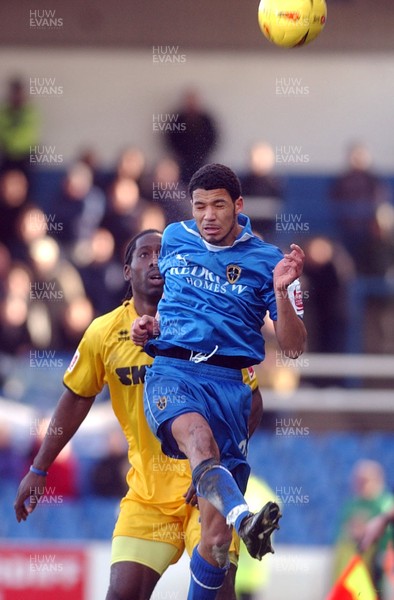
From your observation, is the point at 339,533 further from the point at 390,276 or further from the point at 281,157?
the point at 281,157

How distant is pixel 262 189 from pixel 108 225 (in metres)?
1.47

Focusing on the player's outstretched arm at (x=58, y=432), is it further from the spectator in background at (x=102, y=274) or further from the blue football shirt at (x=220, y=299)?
the spectator in background at (x=102, y=274)

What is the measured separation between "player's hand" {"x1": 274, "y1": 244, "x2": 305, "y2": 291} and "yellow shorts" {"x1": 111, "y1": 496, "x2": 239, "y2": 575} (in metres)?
1.38

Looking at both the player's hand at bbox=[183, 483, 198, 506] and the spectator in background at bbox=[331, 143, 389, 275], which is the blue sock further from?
the spectator in background at bbox=[331, 143, 389, 275]

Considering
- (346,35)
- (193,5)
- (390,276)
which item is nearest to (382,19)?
(346,35)

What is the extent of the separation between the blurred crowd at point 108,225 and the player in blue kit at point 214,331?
4.45 m

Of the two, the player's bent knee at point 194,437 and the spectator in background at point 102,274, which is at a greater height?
the spectator in background at point 102,274

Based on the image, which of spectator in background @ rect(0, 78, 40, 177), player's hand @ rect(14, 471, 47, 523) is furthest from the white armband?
spectator in background @ rect(0, 78, 40, 177)

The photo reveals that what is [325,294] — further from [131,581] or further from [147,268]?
[131,581]

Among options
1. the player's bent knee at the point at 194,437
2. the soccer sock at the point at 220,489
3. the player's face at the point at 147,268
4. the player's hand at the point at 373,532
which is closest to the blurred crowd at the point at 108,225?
the player's hand at the point at 373,532

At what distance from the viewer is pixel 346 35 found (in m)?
Result: 14.9

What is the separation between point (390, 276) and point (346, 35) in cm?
323

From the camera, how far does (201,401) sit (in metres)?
6.59

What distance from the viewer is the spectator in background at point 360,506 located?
35.6ft
